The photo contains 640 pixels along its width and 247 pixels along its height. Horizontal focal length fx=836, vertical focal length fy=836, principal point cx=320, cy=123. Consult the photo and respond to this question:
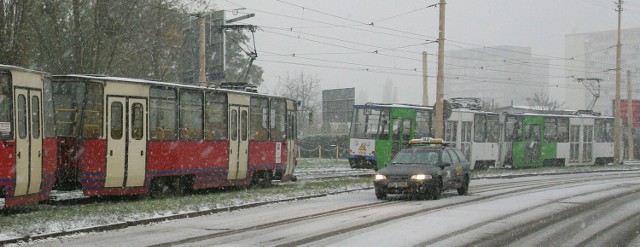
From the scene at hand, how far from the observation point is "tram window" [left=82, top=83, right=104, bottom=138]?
1869cm

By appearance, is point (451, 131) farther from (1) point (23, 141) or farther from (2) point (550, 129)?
(1) point (23, 141)

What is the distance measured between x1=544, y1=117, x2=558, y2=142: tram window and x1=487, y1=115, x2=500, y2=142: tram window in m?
4.33

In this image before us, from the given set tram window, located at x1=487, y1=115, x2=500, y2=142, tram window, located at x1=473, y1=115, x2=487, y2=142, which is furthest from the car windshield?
tram window, located at x1=487, y1=115, x2=500, y2=142

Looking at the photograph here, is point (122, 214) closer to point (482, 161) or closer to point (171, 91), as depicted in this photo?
point (171, 91)

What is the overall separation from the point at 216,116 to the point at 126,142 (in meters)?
4.32

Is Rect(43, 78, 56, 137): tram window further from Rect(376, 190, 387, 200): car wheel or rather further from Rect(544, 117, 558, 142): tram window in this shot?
Rect(544, 117, 558, 142): tram window

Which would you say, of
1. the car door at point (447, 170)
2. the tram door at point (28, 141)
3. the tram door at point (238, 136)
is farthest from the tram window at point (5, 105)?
the car door at point (447, 170)

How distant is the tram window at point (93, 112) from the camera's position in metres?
18.7

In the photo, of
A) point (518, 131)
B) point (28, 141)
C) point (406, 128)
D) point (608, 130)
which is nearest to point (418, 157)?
point (28, 141)

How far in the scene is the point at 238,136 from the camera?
24.5m

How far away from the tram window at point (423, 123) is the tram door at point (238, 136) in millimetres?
13039

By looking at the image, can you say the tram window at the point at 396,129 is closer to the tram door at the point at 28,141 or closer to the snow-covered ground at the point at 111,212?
the snow-covered ground at the point at 111,212

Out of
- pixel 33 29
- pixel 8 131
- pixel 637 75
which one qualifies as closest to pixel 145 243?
pixel 8 131

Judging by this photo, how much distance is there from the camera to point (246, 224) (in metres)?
15.0
